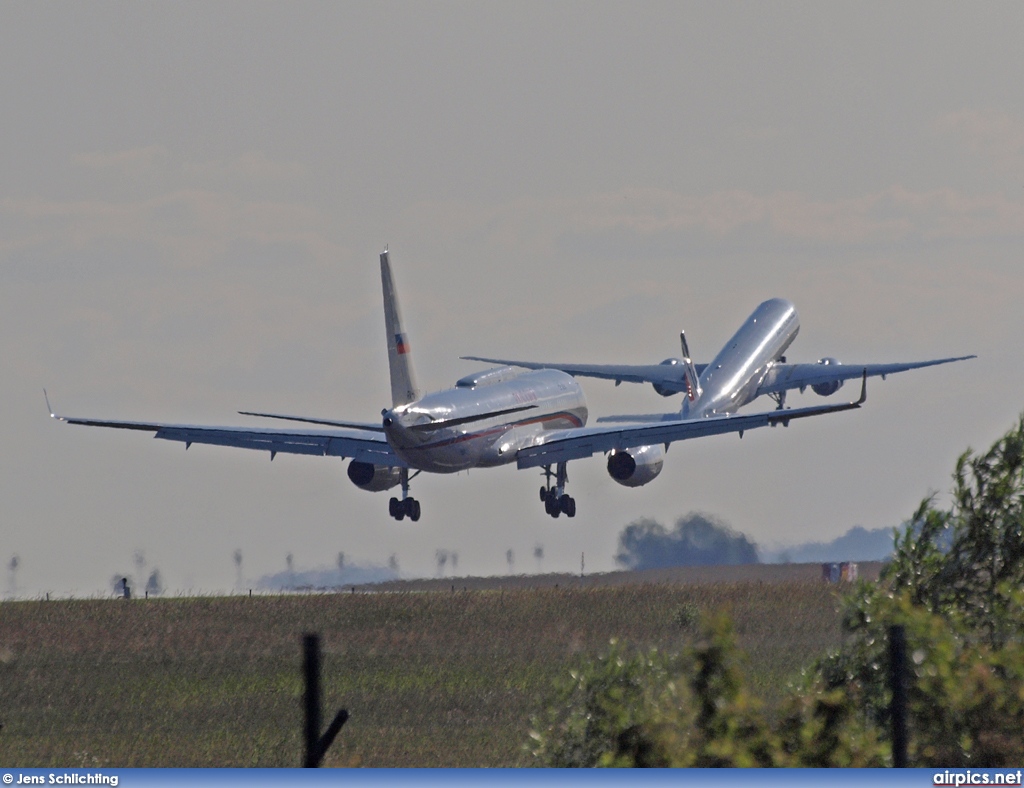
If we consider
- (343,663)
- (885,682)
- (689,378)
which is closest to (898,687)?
(885,682)

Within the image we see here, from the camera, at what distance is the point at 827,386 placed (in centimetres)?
11031

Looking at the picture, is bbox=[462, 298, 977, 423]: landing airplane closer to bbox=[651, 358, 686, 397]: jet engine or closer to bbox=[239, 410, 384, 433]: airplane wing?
bbox=[651, 358, 686, 397]: jet engine

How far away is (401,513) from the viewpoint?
264 ft

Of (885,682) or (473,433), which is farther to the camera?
(473,433)

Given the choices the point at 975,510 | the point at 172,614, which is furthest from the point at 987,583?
the point at 172,614

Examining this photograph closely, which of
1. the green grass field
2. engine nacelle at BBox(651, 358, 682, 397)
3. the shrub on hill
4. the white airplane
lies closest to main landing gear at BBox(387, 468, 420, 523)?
the white airplane

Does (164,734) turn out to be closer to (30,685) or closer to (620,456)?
(30,685)

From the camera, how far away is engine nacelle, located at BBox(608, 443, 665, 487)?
81000 mm

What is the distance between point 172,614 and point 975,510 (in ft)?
130

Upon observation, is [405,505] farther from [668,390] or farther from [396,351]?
[668,390]

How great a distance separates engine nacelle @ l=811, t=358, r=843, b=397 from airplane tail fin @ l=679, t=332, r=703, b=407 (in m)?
10.8

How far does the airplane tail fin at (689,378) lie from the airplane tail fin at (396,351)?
97.7 feet

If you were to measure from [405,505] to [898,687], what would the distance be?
6965 centimetres

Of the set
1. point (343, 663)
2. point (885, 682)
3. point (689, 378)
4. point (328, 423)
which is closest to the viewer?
point (885, 682)
